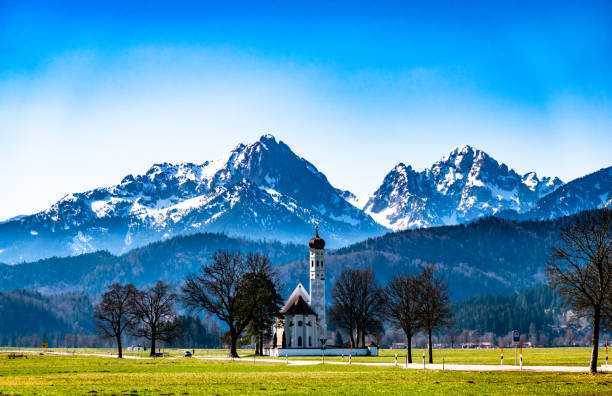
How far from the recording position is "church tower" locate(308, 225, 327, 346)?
138 metres

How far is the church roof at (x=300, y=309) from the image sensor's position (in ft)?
441

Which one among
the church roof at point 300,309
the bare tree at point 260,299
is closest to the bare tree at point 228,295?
the bare tree at point 260,299

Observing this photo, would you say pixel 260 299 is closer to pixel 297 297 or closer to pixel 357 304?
pixel 357 304

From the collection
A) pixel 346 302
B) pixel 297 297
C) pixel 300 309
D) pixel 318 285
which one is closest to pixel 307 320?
pixel 300 309

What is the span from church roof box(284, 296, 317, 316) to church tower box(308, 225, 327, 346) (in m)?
1.72

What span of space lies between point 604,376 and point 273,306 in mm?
77698

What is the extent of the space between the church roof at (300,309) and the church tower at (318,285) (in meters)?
1.72

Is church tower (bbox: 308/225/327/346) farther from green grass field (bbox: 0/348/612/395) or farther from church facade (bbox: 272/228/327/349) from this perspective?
green grass field (bbox: 0/348/612/395)

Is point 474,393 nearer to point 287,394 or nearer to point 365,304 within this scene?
point 287,394

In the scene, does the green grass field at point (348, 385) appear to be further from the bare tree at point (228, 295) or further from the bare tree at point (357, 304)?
the bare tree at point (357, 304)

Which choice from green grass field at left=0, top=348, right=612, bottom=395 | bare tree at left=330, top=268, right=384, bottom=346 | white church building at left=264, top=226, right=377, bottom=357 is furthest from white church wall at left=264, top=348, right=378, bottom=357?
green grass field at left=0, top=348, right=612, bottom=395

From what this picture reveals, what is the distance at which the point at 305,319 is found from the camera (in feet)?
443

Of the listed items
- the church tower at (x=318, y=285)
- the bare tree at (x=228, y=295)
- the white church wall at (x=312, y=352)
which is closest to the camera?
the white church wall at (x=312, y=352)

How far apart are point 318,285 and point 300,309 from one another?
282 inches
